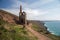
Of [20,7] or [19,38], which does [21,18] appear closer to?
[20,7]

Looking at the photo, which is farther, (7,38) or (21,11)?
(21,11)

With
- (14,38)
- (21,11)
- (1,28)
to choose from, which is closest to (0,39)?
(14,38)

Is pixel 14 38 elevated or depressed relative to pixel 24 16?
depressed

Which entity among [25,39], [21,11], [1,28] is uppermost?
[21,11]

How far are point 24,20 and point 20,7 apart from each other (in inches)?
228

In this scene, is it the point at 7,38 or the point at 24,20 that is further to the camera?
the point at 24,20

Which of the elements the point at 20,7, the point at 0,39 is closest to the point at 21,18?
the point at 20,7

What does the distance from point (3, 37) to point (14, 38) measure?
6.56 ft

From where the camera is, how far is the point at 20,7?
130ft

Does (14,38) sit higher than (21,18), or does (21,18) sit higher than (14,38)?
(21,18)

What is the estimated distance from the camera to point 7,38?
16812 millimetres

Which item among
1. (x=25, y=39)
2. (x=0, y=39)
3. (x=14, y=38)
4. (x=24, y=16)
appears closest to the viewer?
(x=0, y=39)

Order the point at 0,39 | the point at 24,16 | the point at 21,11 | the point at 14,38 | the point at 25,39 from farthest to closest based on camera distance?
the point at 21,11 → the point at 24,16 → the point at 25,39 → the point at 14,38 → the point at 0,39

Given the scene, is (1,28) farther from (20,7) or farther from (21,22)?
(20,7)
